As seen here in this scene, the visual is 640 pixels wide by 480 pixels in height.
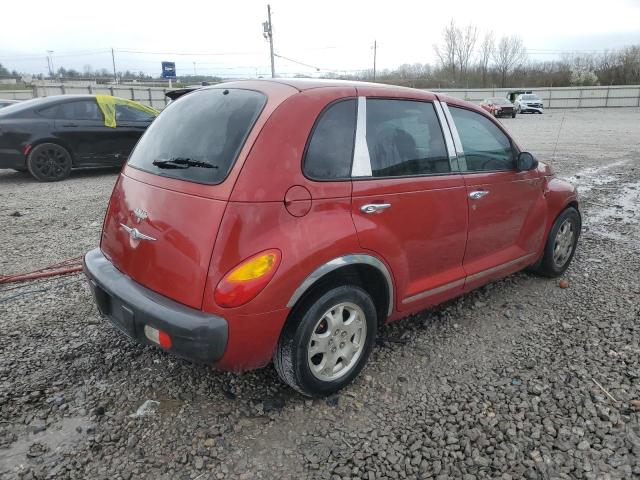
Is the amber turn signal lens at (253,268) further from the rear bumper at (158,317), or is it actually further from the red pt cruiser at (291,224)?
the rear bumper at (158,317)

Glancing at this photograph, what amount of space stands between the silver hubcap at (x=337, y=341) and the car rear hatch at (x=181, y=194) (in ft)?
2.35

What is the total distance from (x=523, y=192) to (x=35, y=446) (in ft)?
11.9

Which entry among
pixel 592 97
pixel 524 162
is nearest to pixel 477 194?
pixel 524 162

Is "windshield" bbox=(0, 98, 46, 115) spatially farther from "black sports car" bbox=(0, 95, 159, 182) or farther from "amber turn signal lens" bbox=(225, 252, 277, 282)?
"amber turn signal lens" bbox=(225, 252, 277, 282)

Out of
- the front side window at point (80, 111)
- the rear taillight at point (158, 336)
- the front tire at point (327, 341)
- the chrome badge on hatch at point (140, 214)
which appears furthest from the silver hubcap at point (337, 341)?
the front side window at point (80, 111)

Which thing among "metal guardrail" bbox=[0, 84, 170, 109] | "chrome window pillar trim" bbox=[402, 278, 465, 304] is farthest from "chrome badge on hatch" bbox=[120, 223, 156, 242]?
"metal guardrail" bbox=[0, 84, 170, 109]

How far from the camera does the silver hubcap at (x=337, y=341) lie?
265 centimetres

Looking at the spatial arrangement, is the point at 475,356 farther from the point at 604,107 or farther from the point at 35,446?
the point at 604,107

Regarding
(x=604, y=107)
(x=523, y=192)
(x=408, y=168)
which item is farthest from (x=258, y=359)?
(x=604, y=107)

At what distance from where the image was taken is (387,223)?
2.79 m

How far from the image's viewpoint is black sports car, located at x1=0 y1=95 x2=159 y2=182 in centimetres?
820

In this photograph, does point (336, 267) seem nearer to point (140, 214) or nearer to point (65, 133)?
point (140, 214)

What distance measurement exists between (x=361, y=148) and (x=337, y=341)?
1.11 metres

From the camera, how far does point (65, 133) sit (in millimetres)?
8547
